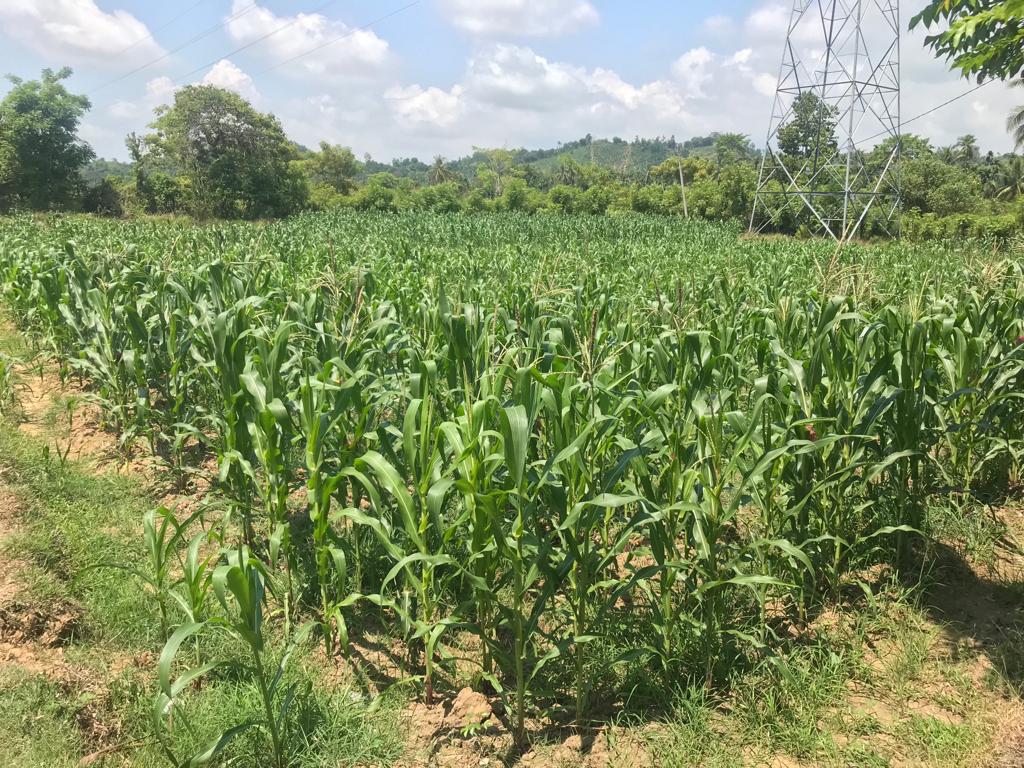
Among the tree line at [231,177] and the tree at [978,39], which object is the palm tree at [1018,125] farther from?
the tree at [978,39]

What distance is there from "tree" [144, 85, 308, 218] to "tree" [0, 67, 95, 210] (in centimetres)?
450

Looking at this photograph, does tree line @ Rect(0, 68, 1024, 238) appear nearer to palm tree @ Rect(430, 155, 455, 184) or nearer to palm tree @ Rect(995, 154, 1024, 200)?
palm tree @ Rect(995, 154, 1024, 200)

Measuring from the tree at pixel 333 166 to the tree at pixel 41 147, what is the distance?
2324cm

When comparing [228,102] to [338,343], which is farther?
[228,102]

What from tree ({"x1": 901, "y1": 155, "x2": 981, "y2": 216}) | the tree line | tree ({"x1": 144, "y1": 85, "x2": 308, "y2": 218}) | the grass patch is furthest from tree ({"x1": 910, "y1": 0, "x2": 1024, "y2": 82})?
tree ({"x1": 144, "y1": 85, "x2": 308, "y2": 218})

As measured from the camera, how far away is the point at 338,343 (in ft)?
12.4

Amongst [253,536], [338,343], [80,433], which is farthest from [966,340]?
[80,433]

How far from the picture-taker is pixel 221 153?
41.4 metres

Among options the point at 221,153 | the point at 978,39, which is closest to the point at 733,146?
the point at 221,153

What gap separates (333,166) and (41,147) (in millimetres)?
28436

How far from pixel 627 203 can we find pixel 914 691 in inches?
1946

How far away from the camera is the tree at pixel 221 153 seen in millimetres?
40188

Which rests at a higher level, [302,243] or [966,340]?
[302,243]

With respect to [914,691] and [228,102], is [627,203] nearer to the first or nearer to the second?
[228,102]
